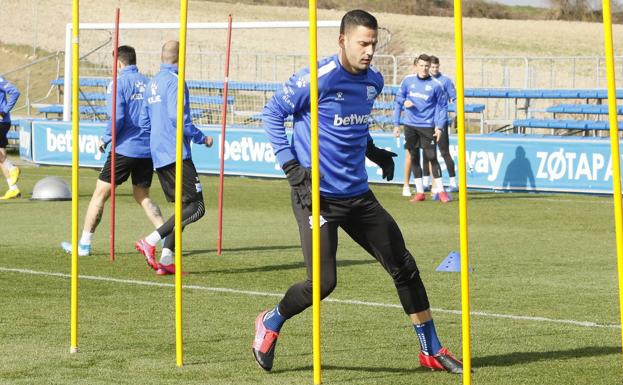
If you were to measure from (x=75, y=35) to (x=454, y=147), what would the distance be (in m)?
15.3

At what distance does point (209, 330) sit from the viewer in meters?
8.82

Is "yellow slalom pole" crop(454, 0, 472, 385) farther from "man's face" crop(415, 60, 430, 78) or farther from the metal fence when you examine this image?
the metal fence

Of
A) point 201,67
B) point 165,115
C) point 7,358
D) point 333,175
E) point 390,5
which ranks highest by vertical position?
point 390,5

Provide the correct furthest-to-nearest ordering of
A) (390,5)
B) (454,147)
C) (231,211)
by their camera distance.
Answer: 1. (390,5)
2. (454,147)
3. (231,211)

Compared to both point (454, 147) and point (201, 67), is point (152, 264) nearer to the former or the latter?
point (454, 147)

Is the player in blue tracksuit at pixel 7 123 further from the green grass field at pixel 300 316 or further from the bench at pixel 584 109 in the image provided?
the bench at pixel 584 109

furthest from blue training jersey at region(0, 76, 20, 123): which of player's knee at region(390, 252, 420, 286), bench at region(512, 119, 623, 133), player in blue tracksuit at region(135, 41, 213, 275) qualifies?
player's knee at region(390, 252, 420, 286)

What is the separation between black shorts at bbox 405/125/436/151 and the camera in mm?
19672

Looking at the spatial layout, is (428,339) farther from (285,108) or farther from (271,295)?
(271,295)

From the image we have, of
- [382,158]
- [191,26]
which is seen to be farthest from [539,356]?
[191,26]

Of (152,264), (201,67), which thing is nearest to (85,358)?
(152,264)

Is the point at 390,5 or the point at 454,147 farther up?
the point at 390,5

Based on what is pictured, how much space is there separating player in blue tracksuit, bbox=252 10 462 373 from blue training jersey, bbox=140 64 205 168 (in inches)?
166

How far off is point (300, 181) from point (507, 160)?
15078 millimetres
